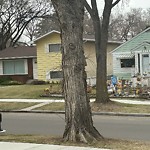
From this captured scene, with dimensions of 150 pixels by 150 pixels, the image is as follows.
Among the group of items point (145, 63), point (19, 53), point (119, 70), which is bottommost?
point (119, 70)

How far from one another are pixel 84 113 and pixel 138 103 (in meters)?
11.5

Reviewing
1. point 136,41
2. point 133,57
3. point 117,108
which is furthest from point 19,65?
point 117,108

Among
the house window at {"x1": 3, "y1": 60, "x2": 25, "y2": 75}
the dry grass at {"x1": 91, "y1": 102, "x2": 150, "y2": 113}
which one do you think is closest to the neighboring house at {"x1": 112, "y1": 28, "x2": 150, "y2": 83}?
the dry grass at {"x1": 91, "y1": 102, "x2": 150, "y2": 113}

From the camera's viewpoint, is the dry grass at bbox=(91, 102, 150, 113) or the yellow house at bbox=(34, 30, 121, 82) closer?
the dry grass at bbox=(91, 102, 150, 113)

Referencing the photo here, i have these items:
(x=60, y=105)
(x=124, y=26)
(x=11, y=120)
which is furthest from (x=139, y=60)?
(x=124, y=26)

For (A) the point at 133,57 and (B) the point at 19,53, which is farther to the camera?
(B) the point at 19,53

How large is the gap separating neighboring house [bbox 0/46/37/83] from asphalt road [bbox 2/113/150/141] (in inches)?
924

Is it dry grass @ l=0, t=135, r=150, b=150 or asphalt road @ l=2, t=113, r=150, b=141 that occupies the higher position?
dry grass @ l=0, t=135, r=150, b=150

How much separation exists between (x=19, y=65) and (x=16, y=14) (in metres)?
12.9

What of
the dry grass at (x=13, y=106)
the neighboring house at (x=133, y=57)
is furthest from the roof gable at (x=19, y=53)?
the dry grass at (x=13, y=106)

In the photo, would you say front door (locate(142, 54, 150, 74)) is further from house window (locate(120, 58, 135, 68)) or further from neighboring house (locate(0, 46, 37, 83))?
neighboring house (locate(0, 46, 37, 83))

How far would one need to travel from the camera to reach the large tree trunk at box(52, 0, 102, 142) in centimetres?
953

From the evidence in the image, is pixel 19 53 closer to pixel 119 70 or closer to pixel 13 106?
pixel 119 70

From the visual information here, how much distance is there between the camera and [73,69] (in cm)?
958
